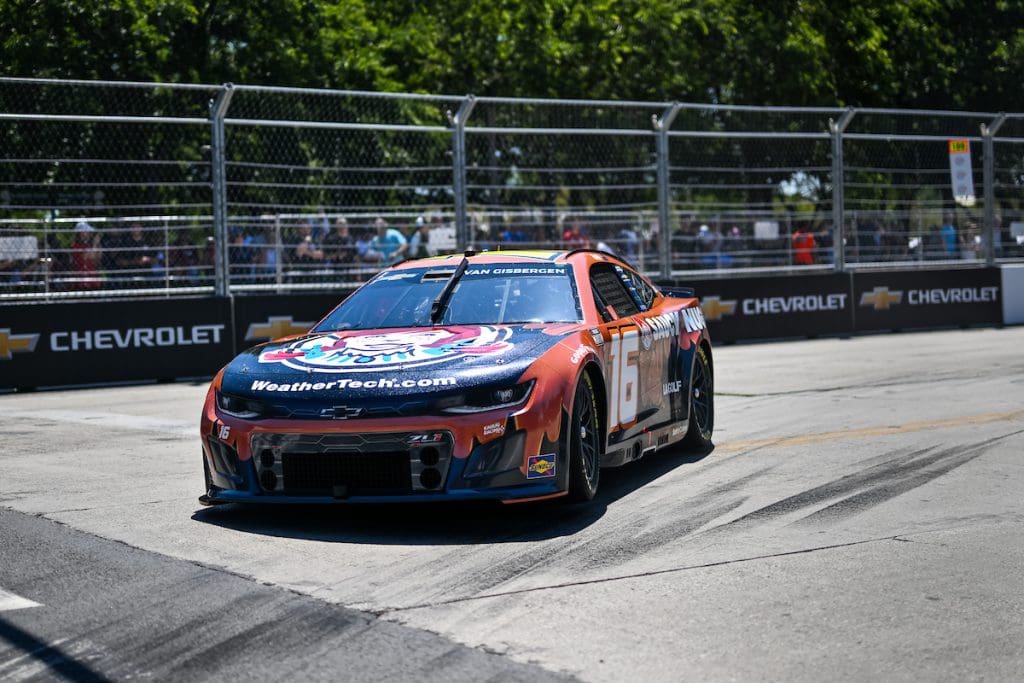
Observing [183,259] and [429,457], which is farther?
[183,259]

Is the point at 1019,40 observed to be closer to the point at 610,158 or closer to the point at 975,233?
the point at 975,233

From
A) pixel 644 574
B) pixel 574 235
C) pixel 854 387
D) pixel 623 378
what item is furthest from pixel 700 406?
pixel 574 235

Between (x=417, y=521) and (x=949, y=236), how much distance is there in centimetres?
1770

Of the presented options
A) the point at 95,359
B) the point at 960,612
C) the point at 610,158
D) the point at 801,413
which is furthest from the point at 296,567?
the point at 610,158

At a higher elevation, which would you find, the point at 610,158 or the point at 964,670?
the point at 610,158

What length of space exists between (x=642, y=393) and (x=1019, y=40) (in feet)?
108

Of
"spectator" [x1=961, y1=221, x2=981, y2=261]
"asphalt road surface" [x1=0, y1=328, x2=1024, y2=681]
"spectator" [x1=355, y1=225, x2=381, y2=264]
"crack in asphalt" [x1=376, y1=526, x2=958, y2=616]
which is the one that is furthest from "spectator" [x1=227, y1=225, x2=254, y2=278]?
"spectator" [x1=961, y1=221, x2=981, y2=261]

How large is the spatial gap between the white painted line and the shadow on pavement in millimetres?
1417

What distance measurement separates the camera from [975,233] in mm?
Answer: 23141

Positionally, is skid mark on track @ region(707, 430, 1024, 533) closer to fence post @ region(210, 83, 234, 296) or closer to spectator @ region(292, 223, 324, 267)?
fence post @ region(210, 83, 234, 296)

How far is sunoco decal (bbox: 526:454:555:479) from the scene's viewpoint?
6527 mm

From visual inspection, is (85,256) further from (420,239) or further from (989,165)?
(989,165)

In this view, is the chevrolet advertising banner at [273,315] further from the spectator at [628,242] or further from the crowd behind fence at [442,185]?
the spectator at [628,242]

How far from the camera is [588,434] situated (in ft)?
23.4
